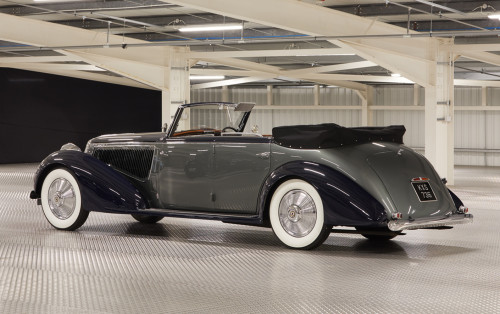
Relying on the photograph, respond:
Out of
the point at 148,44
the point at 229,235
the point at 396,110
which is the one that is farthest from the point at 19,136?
the point at 229,235

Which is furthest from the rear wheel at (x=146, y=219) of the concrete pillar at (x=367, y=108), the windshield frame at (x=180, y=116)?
the concrete pillar at (x=367, y=108)

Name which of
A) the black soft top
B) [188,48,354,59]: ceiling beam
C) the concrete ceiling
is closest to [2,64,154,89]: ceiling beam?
the concrete ceiling

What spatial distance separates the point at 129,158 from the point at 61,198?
2.77ft

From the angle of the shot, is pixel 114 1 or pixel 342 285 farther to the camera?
pixel 114 1

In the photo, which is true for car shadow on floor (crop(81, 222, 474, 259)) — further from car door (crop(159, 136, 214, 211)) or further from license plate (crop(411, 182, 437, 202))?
license plate (crop(411, 182, 437, 202))

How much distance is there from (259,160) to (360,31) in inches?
335

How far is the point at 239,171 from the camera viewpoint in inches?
289

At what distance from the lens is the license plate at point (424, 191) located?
270 inches

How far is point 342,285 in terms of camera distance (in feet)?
17.3

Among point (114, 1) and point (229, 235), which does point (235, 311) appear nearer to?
point (229, 235)

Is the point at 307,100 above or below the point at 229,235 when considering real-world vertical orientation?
above

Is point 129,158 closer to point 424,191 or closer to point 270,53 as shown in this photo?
point 424,191

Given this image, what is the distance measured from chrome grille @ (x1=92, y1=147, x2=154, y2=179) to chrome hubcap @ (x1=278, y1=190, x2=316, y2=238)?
5.87ft

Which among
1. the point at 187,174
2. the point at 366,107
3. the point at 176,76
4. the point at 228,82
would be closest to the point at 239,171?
the point at 187,174
